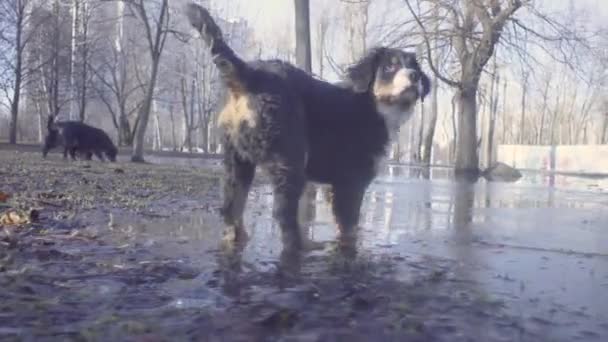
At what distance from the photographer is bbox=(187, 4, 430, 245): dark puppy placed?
350 cm

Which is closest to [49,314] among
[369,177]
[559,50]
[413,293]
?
[413,293]

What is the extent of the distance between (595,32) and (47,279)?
62.9 feet

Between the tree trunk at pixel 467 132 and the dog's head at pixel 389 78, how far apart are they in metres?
14.2

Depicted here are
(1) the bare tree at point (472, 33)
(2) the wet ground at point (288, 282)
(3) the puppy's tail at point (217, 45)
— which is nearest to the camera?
(2) the wet ground at point (288, 282)

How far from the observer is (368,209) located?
21.0 feet

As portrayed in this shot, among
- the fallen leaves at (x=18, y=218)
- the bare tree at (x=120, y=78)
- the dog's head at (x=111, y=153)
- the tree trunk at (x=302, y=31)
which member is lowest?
the fallen leaves at (x=18, y=218)

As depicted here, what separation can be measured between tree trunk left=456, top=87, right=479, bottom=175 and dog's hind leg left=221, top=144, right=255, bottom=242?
15529 mm

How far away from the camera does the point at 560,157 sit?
48.1 meters

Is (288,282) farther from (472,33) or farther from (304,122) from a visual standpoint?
(472,33)

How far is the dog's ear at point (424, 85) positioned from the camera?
490cm

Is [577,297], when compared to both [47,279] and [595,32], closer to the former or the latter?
[47,279]

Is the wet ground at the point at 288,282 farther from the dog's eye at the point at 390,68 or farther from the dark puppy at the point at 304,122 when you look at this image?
the dog's eye at the point at 390,68

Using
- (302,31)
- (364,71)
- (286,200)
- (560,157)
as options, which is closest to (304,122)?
(286,200)

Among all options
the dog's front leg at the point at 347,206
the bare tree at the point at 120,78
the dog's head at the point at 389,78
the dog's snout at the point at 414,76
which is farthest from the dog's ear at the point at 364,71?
the bare tree at the point at 120,78
